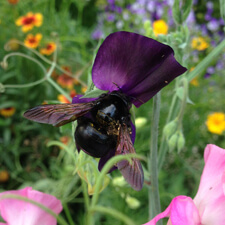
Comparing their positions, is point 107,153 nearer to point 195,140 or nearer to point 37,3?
point 195,140

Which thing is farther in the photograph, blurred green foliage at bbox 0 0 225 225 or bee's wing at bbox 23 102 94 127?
blurred green foliage at bbox 0 0 225 225

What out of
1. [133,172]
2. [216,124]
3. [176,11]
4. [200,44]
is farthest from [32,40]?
[133,172]

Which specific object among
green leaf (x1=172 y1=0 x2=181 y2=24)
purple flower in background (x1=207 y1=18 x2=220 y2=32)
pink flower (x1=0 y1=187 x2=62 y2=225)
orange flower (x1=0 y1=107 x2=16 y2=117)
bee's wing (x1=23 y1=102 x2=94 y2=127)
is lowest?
orange flower (x1=0 y1=107 x2=16 y2=117)

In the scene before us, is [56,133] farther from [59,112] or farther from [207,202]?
[207,202]

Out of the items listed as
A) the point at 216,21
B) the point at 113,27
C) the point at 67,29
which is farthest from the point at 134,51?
the point at 216,21

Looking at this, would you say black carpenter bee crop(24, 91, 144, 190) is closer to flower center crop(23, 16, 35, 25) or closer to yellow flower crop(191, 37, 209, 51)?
yellow flower crop(191, 37, 209, 51)

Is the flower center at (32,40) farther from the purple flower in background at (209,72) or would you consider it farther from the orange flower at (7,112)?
the purple flower in background at (209,72)

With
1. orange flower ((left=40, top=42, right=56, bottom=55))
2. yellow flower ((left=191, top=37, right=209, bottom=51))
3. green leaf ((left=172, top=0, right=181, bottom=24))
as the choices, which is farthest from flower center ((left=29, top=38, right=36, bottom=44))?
green leaf ((left=172, top=0, right=181, bottom=24))

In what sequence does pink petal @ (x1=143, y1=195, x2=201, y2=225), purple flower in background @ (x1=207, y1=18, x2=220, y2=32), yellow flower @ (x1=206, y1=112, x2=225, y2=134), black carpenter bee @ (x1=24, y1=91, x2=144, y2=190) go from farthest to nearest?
purple flower in background @ (x1=207, y1=18, x2=220, y2=32) < yellow flower @ (x1=206, y1=112, x2=225, y2=134) < black carpenter bee @ (x1=24, y1=91, x2=144, y2=190) < pink petal @ (x1=143, y1=195, x2=201, y2=225)
